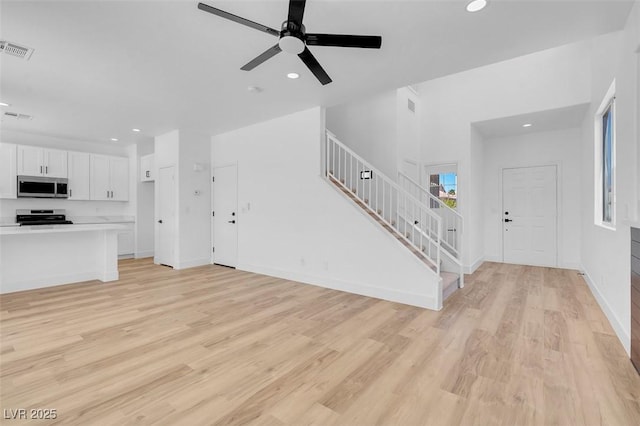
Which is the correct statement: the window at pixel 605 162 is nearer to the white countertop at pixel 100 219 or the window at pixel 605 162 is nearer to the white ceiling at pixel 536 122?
the white ceiling at pixel 536 122

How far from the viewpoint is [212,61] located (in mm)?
3121

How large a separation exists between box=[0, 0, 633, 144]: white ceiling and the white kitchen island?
74.9 inches

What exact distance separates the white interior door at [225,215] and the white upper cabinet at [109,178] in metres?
2.78

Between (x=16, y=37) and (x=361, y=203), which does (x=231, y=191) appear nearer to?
(x=361, y=203)

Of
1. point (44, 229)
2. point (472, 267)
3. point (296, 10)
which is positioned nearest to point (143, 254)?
point (44, 229)

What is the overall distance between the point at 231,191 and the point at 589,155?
20.1ft

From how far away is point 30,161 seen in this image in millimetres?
5957

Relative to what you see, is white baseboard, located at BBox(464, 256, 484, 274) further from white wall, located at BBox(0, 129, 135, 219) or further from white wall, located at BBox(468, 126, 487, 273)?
white wall, located at BBox(0, 129, 135, 219)

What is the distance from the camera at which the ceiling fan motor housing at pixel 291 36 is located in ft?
7.16

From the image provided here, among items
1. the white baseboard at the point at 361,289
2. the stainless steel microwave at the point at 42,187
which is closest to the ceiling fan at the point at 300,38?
the white baseboard at the point at 361,289

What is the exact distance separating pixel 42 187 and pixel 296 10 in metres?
6.91

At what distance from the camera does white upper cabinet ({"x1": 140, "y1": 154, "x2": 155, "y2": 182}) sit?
6.89 meters

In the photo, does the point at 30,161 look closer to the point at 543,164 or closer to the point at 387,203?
the point at 387,203

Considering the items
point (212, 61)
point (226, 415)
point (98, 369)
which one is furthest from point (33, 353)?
point (212, 61)
